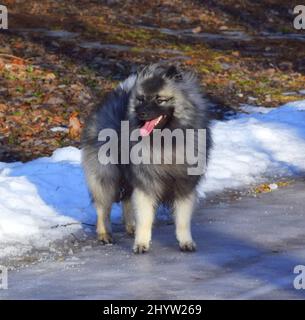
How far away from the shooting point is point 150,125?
321 inches

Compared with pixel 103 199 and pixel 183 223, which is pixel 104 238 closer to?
pixel 103 199

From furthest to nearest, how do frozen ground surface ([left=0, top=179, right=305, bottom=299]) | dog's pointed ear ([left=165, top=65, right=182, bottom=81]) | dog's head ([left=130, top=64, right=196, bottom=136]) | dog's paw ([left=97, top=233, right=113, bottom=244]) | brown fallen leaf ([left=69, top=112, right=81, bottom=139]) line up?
brown fallen leaf ([left=69, top=112, right=81, bottom=139])
dog's paw ([left=97, top=233, right=113, bottom=244])
dog's pointed ear ([left=165, top=65, right=182, bottom=81])
dog's head ([left=130, top=64, right=196, bottom=136])
frozen ground surface ([left=0, top=179, right=305, bottom=299])

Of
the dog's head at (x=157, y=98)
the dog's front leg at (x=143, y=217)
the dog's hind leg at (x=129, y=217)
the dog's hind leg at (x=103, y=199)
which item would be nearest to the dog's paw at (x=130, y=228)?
the dog's hind leg at (x=129, y=217)

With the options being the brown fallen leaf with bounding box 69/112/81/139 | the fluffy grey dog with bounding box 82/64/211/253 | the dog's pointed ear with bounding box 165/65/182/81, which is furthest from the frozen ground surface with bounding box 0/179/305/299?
the brown fallen leaf with bounding box 69/112/81/139

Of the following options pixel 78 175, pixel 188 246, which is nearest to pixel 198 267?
pixel 188 246

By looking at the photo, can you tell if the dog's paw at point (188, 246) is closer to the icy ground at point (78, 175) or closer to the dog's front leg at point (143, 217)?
the dog's front leg at point (143, 217)

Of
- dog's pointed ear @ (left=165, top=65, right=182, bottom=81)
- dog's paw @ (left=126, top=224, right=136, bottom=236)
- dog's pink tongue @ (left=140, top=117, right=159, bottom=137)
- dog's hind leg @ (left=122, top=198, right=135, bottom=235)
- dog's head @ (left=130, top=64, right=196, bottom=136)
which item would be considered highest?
dog's pointed ear @ (left=165, top=65, right=182, bottom=81)

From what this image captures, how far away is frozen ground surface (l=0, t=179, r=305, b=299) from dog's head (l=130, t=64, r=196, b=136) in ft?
4.31

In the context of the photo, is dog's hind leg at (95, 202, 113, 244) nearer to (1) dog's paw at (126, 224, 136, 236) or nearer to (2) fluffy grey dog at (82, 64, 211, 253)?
(1) dog's paw at (126, 224, 136, 236)

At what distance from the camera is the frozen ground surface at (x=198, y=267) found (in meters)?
6.89

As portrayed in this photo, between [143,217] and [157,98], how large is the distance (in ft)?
3.90

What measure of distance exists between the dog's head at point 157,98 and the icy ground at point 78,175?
1700mm

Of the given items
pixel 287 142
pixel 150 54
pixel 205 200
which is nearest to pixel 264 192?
pixel 205 200

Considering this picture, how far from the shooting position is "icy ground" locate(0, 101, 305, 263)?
9023 millimetres
